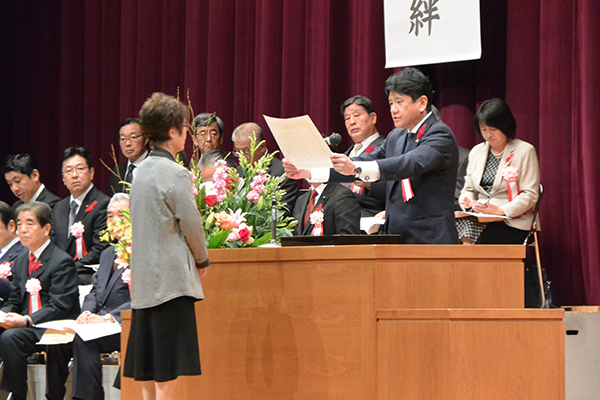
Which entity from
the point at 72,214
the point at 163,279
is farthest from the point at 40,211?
the point at 163,279

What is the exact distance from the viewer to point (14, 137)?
6.90 m

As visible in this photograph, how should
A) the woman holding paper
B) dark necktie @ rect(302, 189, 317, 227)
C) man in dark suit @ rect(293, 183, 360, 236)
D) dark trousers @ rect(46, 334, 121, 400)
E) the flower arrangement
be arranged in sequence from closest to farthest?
1. the flower arrangement
2. man in dark suit @ rect(293, 183, 360, 236)
3. dark trousers @ rect(46, 334, 121, 400)
4. dark necktie @ rect(302, 189, 317, 227)
5. the woman holding paper

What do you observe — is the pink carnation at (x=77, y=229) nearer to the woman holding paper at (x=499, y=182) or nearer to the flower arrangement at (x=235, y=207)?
the flower arrangement at (x=235, y=207)

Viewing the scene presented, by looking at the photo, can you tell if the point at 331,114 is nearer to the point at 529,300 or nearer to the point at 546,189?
the point at 546,189

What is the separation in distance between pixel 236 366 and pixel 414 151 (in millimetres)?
977

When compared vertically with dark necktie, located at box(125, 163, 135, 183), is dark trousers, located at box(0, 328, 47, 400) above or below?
below

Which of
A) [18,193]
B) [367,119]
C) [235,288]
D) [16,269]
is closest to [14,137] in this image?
[18,193]

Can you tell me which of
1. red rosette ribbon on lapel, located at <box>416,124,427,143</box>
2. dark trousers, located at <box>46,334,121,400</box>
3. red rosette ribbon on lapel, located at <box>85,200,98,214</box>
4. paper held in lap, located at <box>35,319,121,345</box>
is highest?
red rosette ribbon on lapel, located at <box>416,124,427,143</box>

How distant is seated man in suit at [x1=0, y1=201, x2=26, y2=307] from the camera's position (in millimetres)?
4316

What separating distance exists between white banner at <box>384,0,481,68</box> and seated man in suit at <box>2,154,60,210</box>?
2626 millimetres

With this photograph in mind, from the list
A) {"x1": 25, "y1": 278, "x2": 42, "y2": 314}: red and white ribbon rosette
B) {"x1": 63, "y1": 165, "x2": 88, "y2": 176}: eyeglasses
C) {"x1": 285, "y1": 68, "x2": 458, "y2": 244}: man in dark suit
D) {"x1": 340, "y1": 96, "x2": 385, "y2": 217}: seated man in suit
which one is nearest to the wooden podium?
{"x1": 285, "y1": 68, "x2": 458, "y2": 244}: man in dark suit

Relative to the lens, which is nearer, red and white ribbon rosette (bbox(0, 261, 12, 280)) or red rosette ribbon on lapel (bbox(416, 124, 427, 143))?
red rosette ribbon on lapel (bbox(416, 124, 427, 143))

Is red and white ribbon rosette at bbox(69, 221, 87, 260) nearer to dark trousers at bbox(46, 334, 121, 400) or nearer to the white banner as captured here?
dark trousers at bbox(46, 334, 121, 400)

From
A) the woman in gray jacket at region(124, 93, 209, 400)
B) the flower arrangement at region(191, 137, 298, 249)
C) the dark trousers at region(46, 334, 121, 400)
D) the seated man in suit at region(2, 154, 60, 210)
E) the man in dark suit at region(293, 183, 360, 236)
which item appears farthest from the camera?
the seated man in suit at region(2, 154, 60, 210)
